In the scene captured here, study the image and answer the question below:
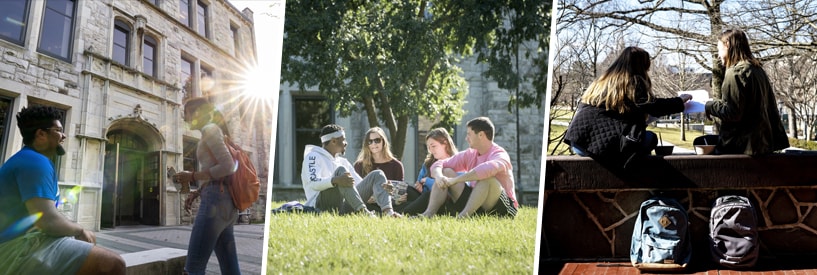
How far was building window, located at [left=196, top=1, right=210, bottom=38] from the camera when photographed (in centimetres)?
334

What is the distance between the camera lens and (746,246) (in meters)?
3.08

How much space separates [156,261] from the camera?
3.12m

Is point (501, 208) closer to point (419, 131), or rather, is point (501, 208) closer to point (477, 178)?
point (477, 178)

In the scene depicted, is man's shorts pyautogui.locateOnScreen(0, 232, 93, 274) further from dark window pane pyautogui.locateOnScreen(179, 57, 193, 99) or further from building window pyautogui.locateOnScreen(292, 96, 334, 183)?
building window pyautogui.locateOnScreen(292, 96, 334, 183)

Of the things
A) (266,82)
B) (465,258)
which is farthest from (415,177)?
(266,82)

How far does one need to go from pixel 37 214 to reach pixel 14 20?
0.92 meters

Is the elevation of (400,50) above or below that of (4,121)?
above

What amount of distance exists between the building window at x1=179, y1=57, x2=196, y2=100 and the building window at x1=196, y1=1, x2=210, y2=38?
192 millimetres

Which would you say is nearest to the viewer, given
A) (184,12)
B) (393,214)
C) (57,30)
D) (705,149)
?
(57,30)

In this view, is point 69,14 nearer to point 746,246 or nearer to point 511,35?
point 511,35

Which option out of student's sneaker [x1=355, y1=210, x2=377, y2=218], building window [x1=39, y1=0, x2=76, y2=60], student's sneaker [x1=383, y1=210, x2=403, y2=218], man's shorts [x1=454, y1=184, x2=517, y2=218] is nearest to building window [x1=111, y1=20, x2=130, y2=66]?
building window [x1=39, y1=0, x2=76, y2=60]

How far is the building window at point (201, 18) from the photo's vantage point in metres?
3.34

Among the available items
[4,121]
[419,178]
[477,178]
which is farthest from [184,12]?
[477,178]

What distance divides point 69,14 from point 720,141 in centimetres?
347
